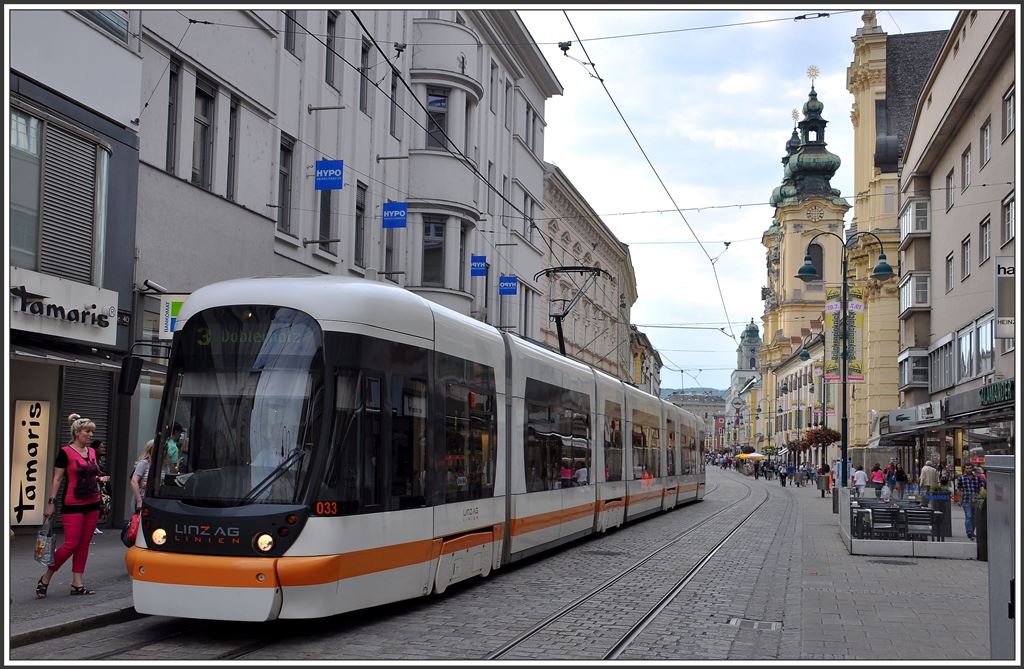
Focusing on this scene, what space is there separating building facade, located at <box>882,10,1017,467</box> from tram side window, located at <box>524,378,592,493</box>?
24.9 feet

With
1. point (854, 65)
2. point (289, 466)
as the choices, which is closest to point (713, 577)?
point (289, 466)

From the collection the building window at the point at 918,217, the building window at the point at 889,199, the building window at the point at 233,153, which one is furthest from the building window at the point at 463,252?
the building window at the point at 889,199

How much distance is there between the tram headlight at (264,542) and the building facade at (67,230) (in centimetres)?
698

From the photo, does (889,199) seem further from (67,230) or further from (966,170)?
(67,230)

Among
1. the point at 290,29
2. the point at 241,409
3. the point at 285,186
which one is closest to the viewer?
the point at 241,409

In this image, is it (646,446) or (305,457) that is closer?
(305,457)

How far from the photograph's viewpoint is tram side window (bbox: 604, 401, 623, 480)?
21094mm

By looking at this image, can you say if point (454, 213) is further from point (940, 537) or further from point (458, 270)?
point (940, 537)

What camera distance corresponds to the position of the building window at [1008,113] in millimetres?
29672

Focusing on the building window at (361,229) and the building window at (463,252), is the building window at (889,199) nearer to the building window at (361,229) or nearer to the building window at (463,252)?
the building window at (463,252)

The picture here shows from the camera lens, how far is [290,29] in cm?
2458

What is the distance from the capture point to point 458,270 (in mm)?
32719

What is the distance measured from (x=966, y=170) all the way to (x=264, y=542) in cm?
3181

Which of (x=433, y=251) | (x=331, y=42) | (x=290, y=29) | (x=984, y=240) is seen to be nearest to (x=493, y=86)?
(x=433, y=251)
